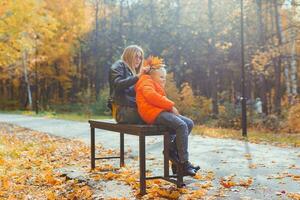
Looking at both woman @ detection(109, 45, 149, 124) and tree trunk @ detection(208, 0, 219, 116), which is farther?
tree trunk @ detection(208, 0, 219, 116)

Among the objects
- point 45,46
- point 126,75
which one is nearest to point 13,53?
point 126,75

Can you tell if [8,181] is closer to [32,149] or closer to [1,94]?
[32,149]

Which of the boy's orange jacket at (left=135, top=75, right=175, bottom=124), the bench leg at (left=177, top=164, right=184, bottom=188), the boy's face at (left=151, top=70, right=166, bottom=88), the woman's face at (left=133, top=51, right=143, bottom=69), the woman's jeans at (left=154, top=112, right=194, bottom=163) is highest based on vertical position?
the woman's face at (left=133, top=51, right=143, bottom=69)

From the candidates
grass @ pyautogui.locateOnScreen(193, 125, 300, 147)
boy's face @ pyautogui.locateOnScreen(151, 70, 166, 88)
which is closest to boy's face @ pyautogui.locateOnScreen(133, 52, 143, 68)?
boy's face @ pyautogui.locateOnScreen(151, 70, 166, 88)

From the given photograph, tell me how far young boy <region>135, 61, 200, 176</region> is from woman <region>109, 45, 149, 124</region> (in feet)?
1.30

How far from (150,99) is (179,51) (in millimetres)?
28126

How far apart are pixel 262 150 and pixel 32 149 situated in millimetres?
5728

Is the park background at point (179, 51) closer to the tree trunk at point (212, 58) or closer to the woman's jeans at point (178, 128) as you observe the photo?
the tree trunk at point (212, 58)

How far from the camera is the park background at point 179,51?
1838 centimetres

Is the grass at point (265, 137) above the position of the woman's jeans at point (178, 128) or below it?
below

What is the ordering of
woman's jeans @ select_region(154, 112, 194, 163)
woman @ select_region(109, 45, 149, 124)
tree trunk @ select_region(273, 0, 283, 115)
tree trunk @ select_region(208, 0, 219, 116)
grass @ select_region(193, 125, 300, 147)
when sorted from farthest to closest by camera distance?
tree trunk @ select_region(208, 0, 219, 116)
tree trunk @ select_region(273, 0, 283, 115)
grass @ select_region(193, 125, 300, 147)
woman @ select_region(109, 45, 149, 124)
woman's jeans @ select_region(154, 112, 194, 163)

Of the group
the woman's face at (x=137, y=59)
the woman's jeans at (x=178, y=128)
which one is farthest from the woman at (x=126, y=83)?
the woman's jeans at (x=178, y=128)

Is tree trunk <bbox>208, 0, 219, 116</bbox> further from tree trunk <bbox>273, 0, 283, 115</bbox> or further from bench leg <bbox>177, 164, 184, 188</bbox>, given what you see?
bench leg <bbox>177, 164, 184, 188</bbox>

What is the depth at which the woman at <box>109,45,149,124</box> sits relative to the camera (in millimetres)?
6512
